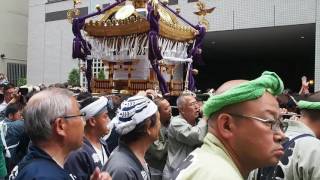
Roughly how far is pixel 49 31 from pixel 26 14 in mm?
5530

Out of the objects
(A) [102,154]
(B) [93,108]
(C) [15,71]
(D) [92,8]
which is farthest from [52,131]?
(C) [15,71]

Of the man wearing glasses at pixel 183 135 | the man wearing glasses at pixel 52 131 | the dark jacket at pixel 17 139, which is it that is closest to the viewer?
the man wearing glasses at pixel 52 131

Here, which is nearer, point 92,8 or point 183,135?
point 183,135

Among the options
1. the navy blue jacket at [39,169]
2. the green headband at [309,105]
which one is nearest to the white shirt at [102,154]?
the navy blue jacket at [39,169]

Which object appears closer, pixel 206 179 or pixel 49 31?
pixel 206 179

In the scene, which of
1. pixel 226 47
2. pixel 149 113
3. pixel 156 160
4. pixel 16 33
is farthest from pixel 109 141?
pixel 16 33

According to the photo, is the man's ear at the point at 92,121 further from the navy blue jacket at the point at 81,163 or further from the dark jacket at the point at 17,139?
the dark jacket at the point at 17,139

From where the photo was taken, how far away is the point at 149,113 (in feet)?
11.2

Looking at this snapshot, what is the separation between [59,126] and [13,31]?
28600 millimetres

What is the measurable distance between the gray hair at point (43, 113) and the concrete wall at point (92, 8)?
15.0 meters

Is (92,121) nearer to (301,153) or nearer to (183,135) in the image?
(183,135)

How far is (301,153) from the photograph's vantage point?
10.5ft

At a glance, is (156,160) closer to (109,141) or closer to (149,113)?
(109,141)

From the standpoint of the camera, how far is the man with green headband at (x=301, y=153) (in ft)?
10.3
